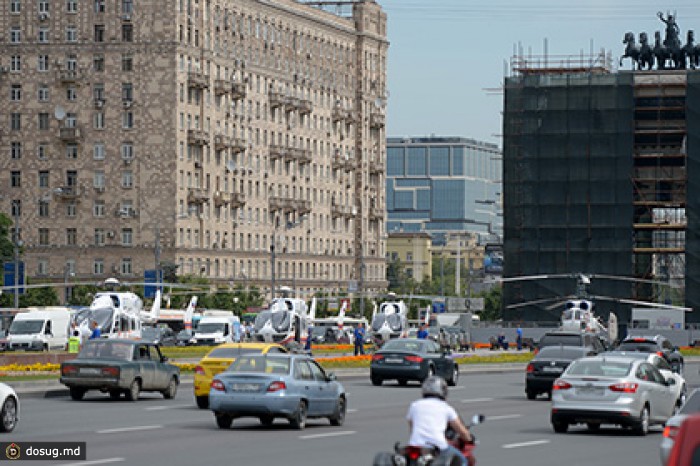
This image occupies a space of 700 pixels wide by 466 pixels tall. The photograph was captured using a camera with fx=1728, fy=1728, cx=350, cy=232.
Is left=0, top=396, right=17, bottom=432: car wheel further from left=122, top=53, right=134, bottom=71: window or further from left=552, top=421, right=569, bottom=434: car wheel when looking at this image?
left=122, top=53, right=134, bottom=71: window

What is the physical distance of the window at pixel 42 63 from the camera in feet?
433

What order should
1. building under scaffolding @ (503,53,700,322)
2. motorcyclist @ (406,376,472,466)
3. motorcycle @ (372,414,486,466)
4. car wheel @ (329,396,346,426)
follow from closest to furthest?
motorcycle @ (372,414,486,466)
motorcyclist @ (406,376,472,466)
car wheel @ (329,396,346,426)
building under scaffolding @ (503,53,700,322)

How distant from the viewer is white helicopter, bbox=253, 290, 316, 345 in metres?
73.1

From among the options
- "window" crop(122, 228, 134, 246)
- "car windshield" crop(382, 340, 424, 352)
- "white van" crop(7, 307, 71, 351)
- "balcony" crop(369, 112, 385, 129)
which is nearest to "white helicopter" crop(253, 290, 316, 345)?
"white van" crop(7, 307, 71, 351)

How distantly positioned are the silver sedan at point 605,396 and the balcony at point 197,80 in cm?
10488

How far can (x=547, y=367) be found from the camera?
41.1 metres

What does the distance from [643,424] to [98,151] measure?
106667 millimetres

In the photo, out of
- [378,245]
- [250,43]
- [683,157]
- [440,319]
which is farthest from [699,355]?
[378,245]

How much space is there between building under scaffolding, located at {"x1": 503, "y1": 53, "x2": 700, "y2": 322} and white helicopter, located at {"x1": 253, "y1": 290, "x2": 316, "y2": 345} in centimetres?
3556

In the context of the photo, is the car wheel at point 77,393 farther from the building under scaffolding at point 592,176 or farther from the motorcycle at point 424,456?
the building under scaffolding at point 592,176

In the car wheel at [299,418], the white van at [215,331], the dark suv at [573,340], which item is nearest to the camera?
the car wheel at [299,418]

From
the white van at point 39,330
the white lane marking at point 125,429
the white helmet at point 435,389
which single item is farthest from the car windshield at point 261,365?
the white van at point 39,330

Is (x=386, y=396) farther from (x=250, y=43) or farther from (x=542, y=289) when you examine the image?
(x=250, y=43)

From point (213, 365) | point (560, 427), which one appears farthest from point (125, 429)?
point (560, 427)
